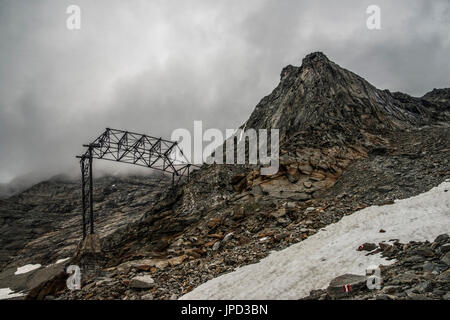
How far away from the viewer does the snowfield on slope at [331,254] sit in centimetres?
978

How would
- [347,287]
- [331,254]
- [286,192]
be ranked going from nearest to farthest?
[347,287] → [331,254] → [286,192]

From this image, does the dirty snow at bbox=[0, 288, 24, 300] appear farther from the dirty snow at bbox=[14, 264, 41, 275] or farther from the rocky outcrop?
the rocky outcrop

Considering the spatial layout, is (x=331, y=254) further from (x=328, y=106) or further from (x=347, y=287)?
(x=328, y=106)

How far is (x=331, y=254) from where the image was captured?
36.7 ft

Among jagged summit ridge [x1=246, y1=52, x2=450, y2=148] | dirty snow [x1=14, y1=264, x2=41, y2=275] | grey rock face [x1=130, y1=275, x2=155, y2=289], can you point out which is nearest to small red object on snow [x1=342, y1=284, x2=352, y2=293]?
grey rock face [x1=130, y1=275, x2=155, y2=289]

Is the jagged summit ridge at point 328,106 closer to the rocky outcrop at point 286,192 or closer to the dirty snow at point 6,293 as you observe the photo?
the rocky outcrop at point 286,192

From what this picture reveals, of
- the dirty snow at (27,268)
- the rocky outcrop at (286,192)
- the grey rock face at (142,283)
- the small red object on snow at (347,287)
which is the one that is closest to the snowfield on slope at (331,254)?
the rocky outcrop at (286,192)

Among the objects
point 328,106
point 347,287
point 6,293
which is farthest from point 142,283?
point 6,293

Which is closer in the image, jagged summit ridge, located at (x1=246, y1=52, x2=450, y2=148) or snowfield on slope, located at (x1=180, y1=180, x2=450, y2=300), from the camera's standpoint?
snowfield on slope, located at (x1=180, y1=180, x2=450, y2=300)

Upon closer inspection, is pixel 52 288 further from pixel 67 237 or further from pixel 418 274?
pixel 67 237

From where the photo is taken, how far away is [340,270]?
973 centimetres

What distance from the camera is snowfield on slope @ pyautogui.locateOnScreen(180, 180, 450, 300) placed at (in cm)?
978

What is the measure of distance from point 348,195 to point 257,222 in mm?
5872
